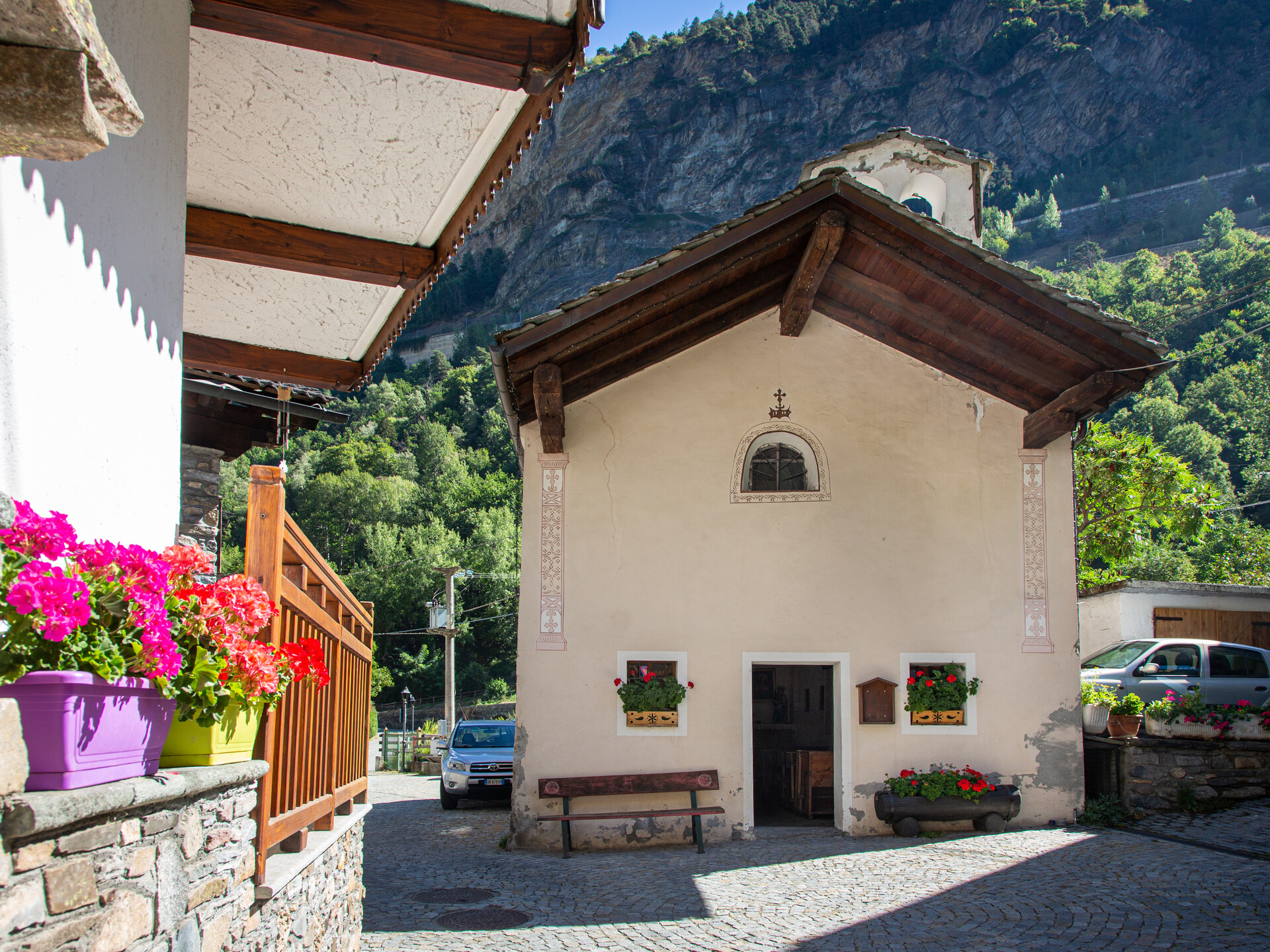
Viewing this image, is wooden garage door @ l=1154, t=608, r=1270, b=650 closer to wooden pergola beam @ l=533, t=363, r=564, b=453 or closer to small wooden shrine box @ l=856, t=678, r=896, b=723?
small wooden shrine box @ l=856, t=678, r=896, b=723

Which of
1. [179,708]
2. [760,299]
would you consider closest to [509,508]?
[760,299]

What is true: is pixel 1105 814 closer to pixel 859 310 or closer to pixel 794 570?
pixel 794 570

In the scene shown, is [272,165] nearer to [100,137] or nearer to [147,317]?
[147,317]

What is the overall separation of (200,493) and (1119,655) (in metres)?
11.4

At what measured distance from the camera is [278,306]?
23.0 feet

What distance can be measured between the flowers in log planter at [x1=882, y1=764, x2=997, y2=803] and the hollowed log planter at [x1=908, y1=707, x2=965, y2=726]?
0.48m

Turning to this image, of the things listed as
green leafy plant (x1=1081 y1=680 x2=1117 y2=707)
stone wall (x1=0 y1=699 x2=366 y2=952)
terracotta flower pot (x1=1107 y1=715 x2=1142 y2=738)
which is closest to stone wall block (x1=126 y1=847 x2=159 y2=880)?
stone wall (x1=0 y1=699 x2=366 y2=952)

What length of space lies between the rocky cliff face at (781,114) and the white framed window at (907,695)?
7725 cm

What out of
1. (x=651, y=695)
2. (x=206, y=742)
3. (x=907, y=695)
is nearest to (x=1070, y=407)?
(x=907, y=695)

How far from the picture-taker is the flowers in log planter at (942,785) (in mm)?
9586

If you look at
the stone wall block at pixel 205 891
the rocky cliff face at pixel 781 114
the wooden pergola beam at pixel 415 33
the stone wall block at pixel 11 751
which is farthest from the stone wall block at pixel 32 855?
the rocky cliff face at pixel 781 114

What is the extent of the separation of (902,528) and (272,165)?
7.22 meters

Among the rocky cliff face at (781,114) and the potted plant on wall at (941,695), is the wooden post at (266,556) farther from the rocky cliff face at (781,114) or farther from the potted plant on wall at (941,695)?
the rocky cliff face at (781,114)

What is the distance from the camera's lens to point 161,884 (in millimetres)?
2668
